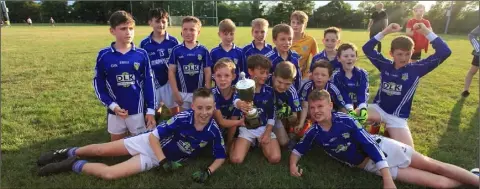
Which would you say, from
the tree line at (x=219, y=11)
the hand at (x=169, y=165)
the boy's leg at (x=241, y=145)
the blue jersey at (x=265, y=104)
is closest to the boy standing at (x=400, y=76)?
the blue jersey at (x=265, y=104)

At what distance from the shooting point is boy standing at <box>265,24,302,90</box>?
4.43m

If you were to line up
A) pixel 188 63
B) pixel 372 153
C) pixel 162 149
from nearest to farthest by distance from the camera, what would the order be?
→ pixel 372 153 → pixel 162 149 → pixel 188 63

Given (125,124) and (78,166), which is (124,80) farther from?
(78,166)

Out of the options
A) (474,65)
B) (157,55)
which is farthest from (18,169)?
(474,65)

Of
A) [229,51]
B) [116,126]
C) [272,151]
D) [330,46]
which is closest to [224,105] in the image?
[272,151]

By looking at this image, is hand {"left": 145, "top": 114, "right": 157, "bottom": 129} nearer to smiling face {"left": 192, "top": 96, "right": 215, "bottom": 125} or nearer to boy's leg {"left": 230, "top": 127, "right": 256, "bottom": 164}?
smiling face {"left": 192, "top": 96, "right": 215, "bottom": 125}

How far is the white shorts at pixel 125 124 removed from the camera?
13.4 feet

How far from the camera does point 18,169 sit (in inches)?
139

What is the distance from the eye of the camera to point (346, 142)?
339 centimetres

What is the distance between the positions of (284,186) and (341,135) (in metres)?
0.77

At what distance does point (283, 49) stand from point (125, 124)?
2293 millimetres

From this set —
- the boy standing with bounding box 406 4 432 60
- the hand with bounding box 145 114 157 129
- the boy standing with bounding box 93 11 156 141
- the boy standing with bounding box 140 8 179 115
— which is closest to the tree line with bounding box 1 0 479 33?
the boy standing with bounding box 406 4 432 60

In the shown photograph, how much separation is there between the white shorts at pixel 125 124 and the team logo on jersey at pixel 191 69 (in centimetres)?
94

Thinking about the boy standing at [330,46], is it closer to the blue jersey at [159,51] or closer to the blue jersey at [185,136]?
the blue jersey at [185,136]
